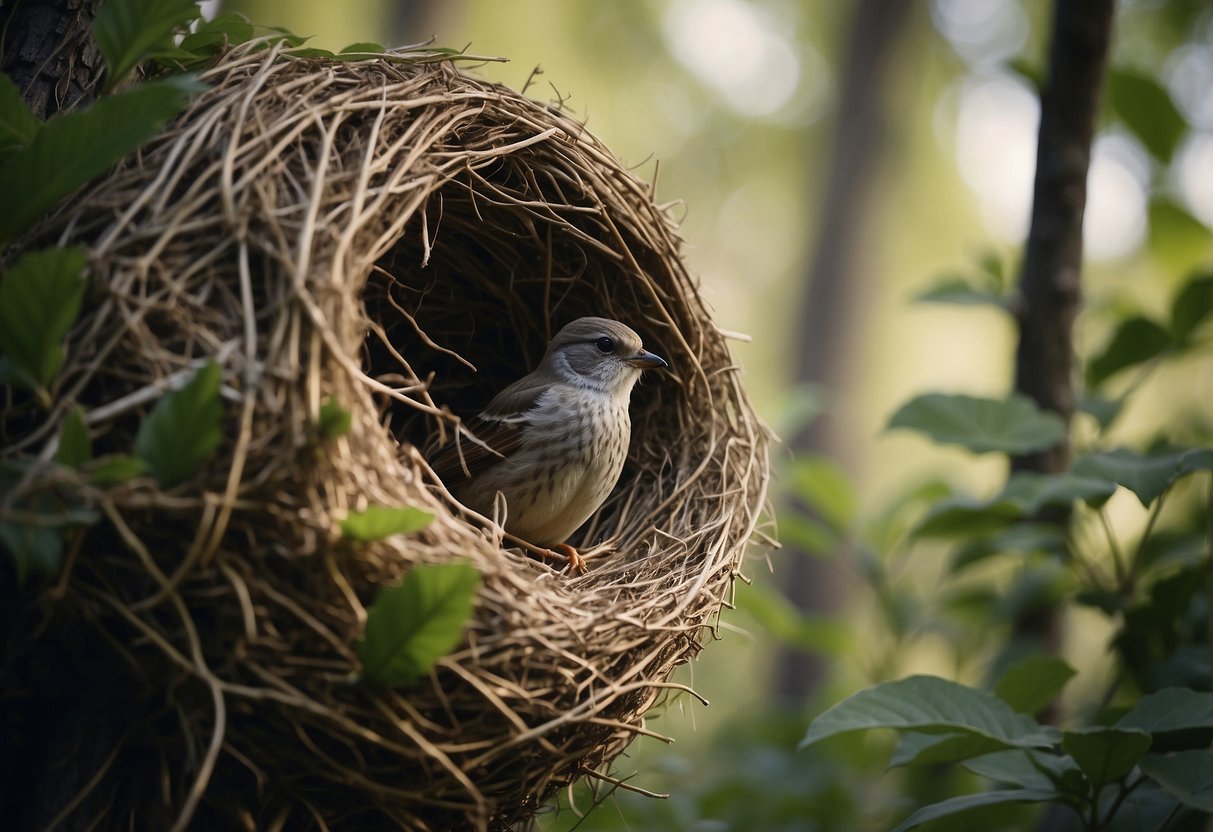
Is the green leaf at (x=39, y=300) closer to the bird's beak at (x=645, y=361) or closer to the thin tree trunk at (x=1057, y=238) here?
the bird's beak at (x=645, y=361)

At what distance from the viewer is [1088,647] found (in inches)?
416

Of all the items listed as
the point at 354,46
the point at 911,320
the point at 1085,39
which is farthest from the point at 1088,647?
the point at 354,46

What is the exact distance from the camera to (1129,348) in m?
3.85

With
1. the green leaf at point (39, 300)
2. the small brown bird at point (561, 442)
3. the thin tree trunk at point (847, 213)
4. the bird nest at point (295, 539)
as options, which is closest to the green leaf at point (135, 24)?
the bird nest at point (295, 539)

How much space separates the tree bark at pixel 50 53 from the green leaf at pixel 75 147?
1.99 feet

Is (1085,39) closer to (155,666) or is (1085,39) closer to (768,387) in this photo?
(155,666)

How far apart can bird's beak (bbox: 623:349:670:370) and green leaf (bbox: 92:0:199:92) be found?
1701 mm

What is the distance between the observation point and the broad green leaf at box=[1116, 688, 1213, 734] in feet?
8.11

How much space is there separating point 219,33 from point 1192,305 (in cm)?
349

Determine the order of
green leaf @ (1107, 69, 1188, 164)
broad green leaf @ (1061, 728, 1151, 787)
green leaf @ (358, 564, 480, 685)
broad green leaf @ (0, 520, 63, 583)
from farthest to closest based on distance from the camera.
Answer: green leaf @ (1107, 69, 1188, 164), broad green leaf @ (1061, 728, 1151, 787), green leaf @ (358, 564, 480, 685), broad green leaf @ (0, 520, 63, 583)

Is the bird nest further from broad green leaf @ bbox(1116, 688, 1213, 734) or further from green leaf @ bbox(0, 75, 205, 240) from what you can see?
broad green leaf @ bbox(1116, 688, 1213, 734)

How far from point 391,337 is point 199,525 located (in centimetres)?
169

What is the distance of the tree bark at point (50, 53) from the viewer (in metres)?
2.43

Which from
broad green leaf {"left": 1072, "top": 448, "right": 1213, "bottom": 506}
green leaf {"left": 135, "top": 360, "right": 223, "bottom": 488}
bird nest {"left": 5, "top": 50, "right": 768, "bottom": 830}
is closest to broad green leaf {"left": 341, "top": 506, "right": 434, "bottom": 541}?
bird nest {"left": 5, "top": 50, "right": 768, "bottom": 830}
